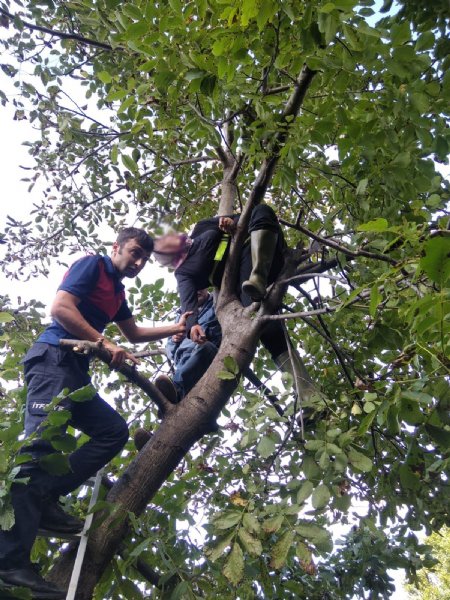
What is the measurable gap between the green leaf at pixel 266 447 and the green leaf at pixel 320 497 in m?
0.25

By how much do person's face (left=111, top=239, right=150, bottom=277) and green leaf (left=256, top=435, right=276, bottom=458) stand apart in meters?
1.64

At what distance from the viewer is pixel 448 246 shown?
1515 mm

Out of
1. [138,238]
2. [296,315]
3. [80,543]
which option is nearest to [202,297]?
[138,238]

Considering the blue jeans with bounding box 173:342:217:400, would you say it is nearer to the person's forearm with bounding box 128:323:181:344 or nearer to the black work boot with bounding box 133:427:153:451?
the black work boot with bounding box 133:427:153:451

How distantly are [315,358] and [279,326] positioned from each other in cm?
94

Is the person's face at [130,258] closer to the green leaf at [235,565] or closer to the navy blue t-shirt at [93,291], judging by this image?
the navy blue t-shirt at [93,291]

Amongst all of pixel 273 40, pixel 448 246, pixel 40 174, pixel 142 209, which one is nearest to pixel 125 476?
pixel 448 246

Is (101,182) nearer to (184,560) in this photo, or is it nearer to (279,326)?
(279,326)

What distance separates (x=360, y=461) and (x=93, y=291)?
202cm

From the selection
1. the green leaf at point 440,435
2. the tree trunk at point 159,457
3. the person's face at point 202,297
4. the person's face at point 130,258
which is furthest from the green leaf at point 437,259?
the person's face at point 202,297

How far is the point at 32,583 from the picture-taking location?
2291mm

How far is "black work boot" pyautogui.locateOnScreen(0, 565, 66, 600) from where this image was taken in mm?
2266

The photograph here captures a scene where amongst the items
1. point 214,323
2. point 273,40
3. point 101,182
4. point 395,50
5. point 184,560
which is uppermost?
point 101,182

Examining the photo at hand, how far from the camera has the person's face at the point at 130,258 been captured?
3586 mm
